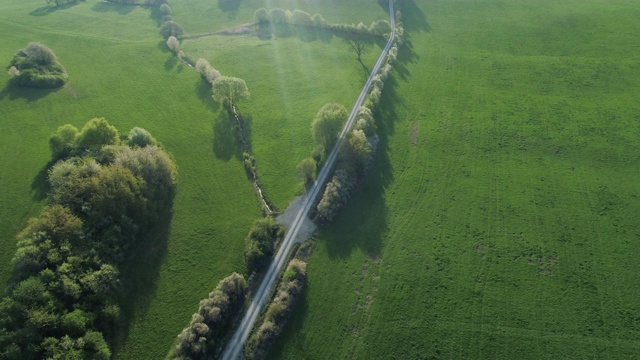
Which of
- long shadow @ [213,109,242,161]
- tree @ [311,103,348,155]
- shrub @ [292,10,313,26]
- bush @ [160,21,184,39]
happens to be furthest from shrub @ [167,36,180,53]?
tree @ [311,103,348,155]

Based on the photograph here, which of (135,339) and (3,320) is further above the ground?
(3,320)

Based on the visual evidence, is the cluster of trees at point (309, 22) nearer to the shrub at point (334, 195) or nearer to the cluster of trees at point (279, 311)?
the shrub at point (334, 195)

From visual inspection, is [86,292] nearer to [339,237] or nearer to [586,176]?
[339,237]

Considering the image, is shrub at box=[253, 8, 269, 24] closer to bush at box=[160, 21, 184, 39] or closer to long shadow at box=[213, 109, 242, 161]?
bush at box=[160, 21, 184, 39]

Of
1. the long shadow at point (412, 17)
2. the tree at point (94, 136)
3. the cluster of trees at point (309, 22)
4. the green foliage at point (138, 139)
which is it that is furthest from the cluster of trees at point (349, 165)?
the long shadow at point (412, 17)

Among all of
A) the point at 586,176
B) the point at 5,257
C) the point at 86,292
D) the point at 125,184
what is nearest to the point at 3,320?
the point at 86,292

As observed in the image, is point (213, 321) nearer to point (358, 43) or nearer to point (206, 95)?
point (206, 95)
